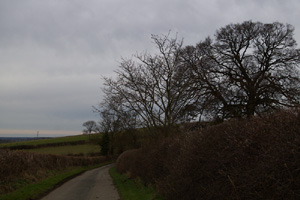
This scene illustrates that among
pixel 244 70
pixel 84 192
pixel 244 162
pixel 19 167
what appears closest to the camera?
pixel 244 162

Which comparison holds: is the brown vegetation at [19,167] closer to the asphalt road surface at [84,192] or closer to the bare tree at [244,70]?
the asphalt road surface at [84,192]

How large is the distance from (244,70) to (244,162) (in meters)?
18.2

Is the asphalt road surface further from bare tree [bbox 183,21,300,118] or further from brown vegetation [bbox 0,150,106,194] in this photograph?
bare tree [bbox 183,21,300,118]

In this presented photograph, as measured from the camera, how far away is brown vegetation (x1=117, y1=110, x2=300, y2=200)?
398 centimetres

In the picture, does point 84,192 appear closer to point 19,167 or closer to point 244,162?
point 19,167

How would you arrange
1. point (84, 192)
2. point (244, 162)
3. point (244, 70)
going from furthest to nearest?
point (244, 70) < point (84, 192) < point (244, 162)

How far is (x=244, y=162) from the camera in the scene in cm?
508

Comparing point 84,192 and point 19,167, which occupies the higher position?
point 19,167

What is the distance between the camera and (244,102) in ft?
66.7

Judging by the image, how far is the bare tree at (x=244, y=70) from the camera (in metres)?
19.3

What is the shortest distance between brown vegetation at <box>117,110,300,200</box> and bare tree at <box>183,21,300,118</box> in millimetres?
11554

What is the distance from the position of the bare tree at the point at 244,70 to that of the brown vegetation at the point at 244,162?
11.6 meters

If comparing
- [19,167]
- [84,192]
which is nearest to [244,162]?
[84,192]

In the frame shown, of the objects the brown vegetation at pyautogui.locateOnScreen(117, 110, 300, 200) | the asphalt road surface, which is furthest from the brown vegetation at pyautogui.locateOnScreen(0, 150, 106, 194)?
the brown vegetation at pyautogui.locateOnScreen(117, 110, 300, 200)
